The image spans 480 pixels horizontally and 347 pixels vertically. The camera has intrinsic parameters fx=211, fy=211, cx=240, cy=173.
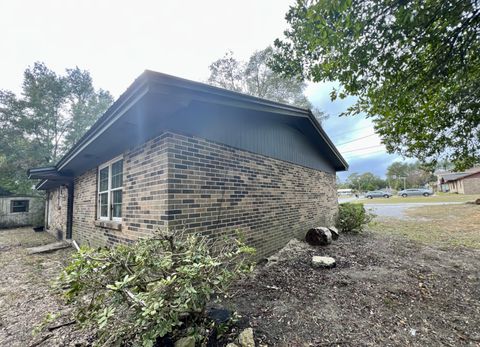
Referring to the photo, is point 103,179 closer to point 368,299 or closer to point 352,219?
point 368,299

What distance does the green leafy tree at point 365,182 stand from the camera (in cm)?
6466

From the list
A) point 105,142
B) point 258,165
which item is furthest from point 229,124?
point 105,142

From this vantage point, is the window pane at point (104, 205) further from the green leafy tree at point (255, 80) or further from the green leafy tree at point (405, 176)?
the green leafy tree at point (405, 176)

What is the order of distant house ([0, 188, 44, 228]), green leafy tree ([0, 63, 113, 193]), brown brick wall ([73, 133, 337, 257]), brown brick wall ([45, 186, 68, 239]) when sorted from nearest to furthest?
1. brown brick wall ([73, 133, 337, 257])
2. brown brick wall ([45, 186, 68, 239])
3. distant house ([0, 188, 44, 228])
4. green leafy tree ([0, 63, 113, 193])

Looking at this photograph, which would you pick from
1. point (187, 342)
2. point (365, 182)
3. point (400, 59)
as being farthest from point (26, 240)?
point (365, 182)

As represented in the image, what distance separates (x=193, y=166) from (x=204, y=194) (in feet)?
1.81

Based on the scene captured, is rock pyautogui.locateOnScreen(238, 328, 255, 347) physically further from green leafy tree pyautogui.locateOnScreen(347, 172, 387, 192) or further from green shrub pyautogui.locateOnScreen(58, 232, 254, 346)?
green leafy tree pyautogui.locateOnScreen(347, 172, 387, 192)

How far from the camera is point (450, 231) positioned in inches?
330

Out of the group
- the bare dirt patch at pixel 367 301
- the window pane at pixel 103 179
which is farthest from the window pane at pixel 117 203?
the bare dirt patch at pixel 367 301

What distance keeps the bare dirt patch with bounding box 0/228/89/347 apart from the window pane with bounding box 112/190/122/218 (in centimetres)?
168

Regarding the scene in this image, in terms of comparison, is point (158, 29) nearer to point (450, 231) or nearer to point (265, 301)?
point (265, 301)

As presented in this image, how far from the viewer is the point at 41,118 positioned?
18906 mm

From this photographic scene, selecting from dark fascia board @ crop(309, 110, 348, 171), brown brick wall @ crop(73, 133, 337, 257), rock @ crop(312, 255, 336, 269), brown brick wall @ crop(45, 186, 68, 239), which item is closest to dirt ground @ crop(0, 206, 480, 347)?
rock @ crop(312, 255, 336, 269)

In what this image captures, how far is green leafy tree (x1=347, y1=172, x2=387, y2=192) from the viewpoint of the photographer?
64656 mm
